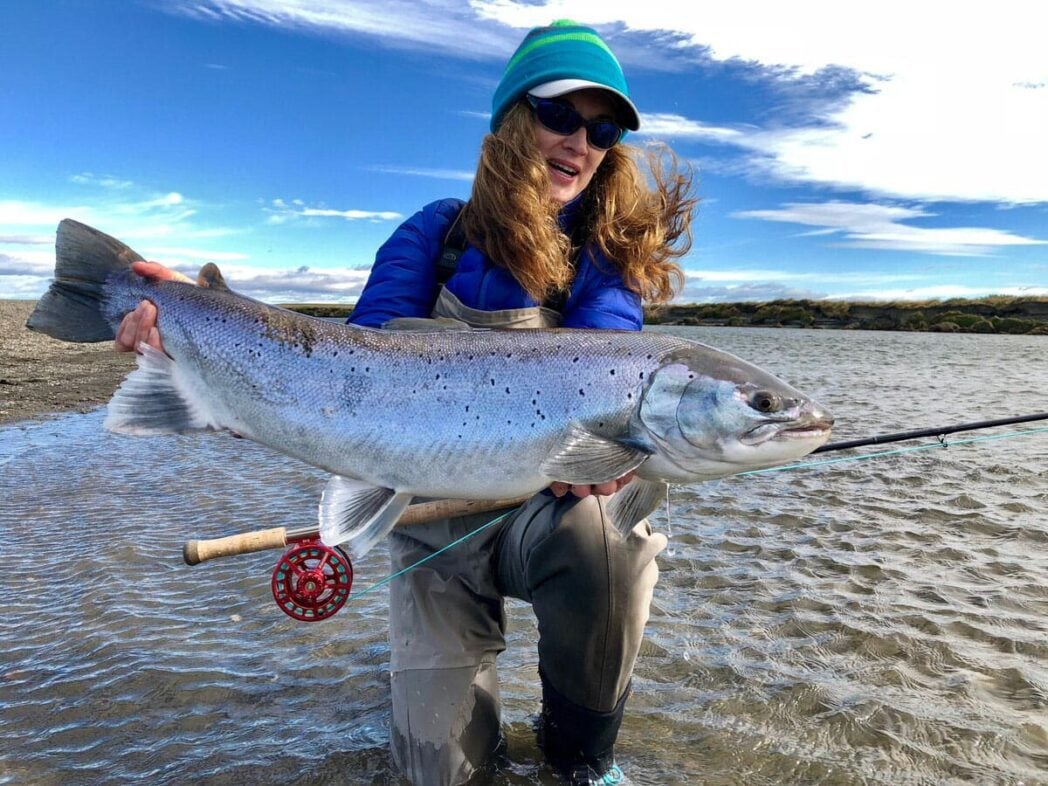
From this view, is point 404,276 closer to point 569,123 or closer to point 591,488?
point 569,123

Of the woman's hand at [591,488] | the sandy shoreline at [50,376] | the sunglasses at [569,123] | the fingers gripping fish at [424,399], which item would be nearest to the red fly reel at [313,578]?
the fingers gripping fish at [424,399]

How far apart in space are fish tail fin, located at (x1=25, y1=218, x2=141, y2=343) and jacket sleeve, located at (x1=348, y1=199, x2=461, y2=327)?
113 cm

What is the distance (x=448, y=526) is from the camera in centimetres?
367

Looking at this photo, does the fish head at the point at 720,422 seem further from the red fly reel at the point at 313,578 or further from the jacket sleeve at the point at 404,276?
the red fly reel at the point at 313,578

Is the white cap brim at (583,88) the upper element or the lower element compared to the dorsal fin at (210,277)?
upper

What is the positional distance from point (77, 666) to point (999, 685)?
5.41 metres

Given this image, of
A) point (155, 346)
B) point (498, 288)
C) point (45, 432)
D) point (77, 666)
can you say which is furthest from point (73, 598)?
point (45, 432)

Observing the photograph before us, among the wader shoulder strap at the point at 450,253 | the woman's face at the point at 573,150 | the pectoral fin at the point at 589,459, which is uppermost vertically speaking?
the woman's face at the point at 573,150

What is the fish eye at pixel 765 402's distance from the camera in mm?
→ 3045

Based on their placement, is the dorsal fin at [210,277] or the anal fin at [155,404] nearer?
the anal fin at [155,404]

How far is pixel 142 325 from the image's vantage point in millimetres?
3428

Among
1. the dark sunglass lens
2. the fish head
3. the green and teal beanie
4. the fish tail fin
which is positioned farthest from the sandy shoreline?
the fish head

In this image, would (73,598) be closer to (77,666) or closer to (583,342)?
(77,666)

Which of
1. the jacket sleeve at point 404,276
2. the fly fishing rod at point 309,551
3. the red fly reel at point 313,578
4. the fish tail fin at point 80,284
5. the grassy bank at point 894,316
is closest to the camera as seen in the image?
the fish tail fin at point 80,284
